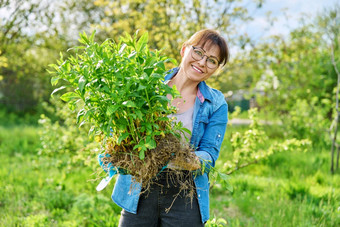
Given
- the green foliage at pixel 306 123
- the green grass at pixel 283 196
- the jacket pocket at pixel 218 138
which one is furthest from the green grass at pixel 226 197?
the jacket pocket at pixel 218 138

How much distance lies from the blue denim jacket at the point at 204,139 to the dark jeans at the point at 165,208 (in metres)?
0.04

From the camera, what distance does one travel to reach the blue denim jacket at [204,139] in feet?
5.97

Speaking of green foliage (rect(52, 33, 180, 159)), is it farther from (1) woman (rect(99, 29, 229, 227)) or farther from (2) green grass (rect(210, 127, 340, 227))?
(2) green grass (rect(210, 127, 340, 227))

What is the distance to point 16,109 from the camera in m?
12.2

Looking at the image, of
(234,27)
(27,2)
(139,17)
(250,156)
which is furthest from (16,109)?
(250,156)

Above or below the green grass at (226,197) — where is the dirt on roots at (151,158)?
A: above

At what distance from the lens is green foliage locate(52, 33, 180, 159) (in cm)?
137

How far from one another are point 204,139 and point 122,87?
651mm

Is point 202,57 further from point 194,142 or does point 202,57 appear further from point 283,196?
point 283,196

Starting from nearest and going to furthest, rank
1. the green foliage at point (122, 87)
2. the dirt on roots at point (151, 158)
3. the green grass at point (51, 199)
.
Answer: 1. the green foliage at point (122, 87)
2. the dirt on roots at point (151, 158)
3. the green grass at point (51, 199)

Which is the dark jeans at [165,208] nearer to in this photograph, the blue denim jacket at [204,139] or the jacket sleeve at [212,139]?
the blue denim jacket at [204,139]

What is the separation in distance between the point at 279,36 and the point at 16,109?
381 inches

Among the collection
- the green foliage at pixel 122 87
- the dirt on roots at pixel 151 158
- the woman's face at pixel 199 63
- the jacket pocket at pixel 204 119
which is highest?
the woman's face at pixel 199 63

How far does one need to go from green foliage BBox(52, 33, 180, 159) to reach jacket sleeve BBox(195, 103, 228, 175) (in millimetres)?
311
